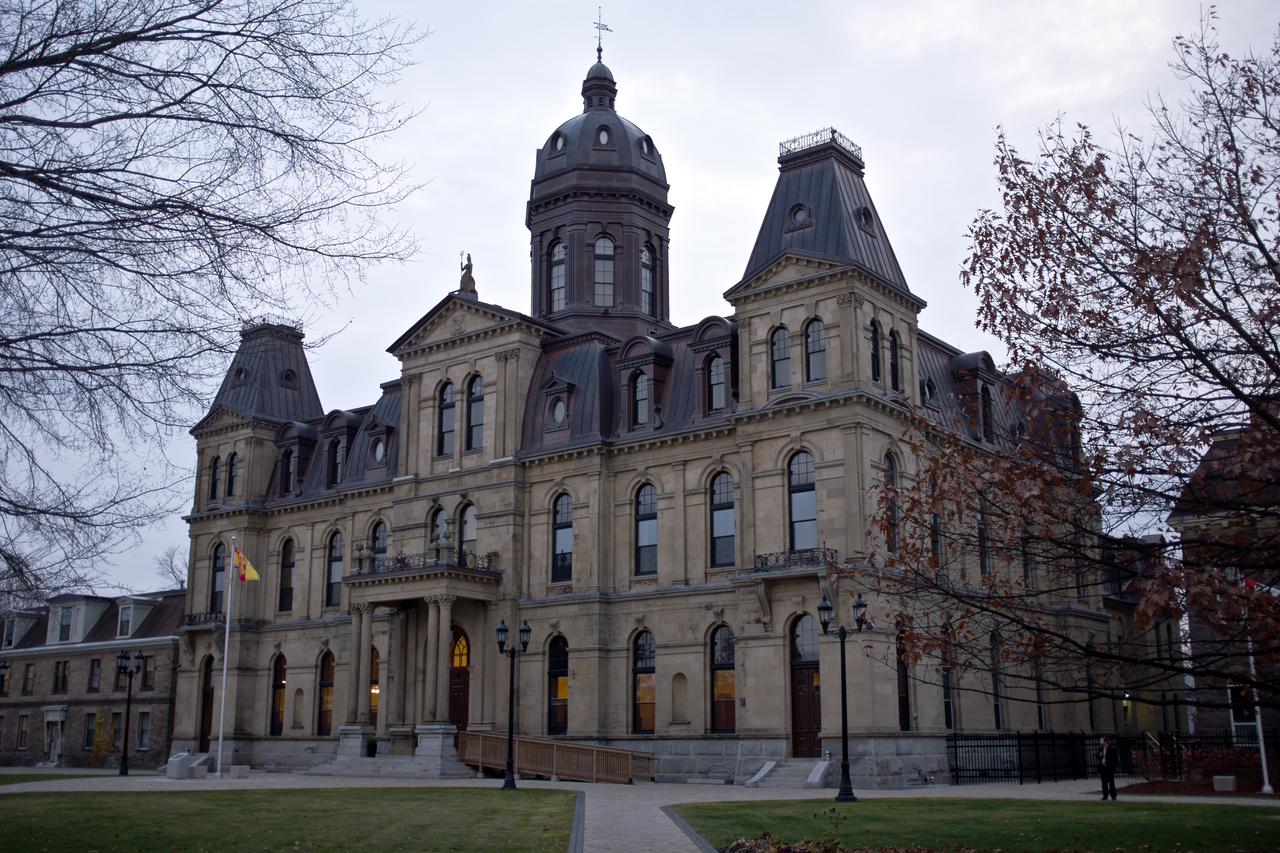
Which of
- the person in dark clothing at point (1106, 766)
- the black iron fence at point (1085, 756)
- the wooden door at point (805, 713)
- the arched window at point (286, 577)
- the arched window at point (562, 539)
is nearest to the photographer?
the person in dark clothing at point (1106, 766)

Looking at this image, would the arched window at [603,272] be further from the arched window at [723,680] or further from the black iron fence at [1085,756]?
the black iron fence at [1085,756]

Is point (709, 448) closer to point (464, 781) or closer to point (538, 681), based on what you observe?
point (538, 681)

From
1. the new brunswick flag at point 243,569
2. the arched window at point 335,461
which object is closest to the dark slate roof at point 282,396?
the arched window at point 335,461

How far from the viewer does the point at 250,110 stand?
11.2 metres

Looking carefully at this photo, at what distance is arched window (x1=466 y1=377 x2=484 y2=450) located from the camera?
43.6 m

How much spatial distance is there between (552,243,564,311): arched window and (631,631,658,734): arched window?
16.3 metres

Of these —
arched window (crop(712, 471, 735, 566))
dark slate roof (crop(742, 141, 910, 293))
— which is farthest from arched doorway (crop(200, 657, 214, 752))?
dark slate roof (crop(742, 141, 910, 293))

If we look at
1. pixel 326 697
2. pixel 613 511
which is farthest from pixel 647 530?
pixel 326 697

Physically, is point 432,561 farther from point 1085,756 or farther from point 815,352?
point 1085,756

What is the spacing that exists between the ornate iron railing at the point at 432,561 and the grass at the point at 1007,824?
1861 centimetres

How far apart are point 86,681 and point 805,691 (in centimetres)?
4244

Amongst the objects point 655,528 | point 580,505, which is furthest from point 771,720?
point 580,505

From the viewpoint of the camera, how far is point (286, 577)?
Result: 52.3 metres

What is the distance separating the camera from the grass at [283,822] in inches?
629
